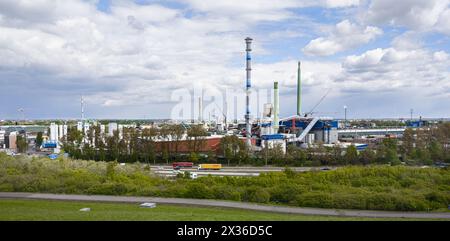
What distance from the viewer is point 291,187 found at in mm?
19719

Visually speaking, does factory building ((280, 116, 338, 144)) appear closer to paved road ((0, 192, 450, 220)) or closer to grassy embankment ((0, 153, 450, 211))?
grassy embankment ((0, 153, 450, 211))

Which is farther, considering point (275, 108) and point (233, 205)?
point (275, 108)

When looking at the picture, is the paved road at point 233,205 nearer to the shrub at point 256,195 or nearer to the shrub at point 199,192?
the shrub at point 199,192

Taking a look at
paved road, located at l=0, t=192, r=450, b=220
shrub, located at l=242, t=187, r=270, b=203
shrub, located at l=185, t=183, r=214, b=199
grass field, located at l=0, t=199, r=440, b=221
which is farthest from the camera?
shrub, located at l=185, t=183, r=214, b=199

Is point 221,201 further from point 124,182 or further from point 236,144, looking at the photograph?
point 236,144

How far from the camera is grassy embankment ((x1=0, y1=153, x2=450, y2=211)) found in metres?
17.6

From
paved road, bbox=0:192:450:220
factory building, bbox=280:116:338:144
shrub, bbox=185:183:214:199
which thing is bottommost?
paved road, bbox=0:192:450:220

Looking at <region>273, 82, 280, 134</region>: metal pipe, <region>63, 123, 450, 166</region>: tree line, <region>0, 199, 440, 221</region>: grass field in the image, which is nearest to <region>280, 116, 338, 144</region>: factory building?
<region>273, 82, 280, 134</region>: metal pipe

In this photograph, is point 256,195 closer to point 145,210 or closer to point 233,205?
point 233,205

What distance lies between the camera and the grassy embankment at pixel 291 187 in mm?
17609

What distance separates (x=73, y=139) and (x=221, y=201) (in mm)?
45315

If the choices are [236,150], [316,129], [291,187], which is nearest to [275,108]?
[316,129]

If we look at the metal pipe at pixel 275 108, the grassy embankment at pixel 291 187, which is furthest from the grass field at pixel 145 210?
the metal pipe at pixel 275 108
